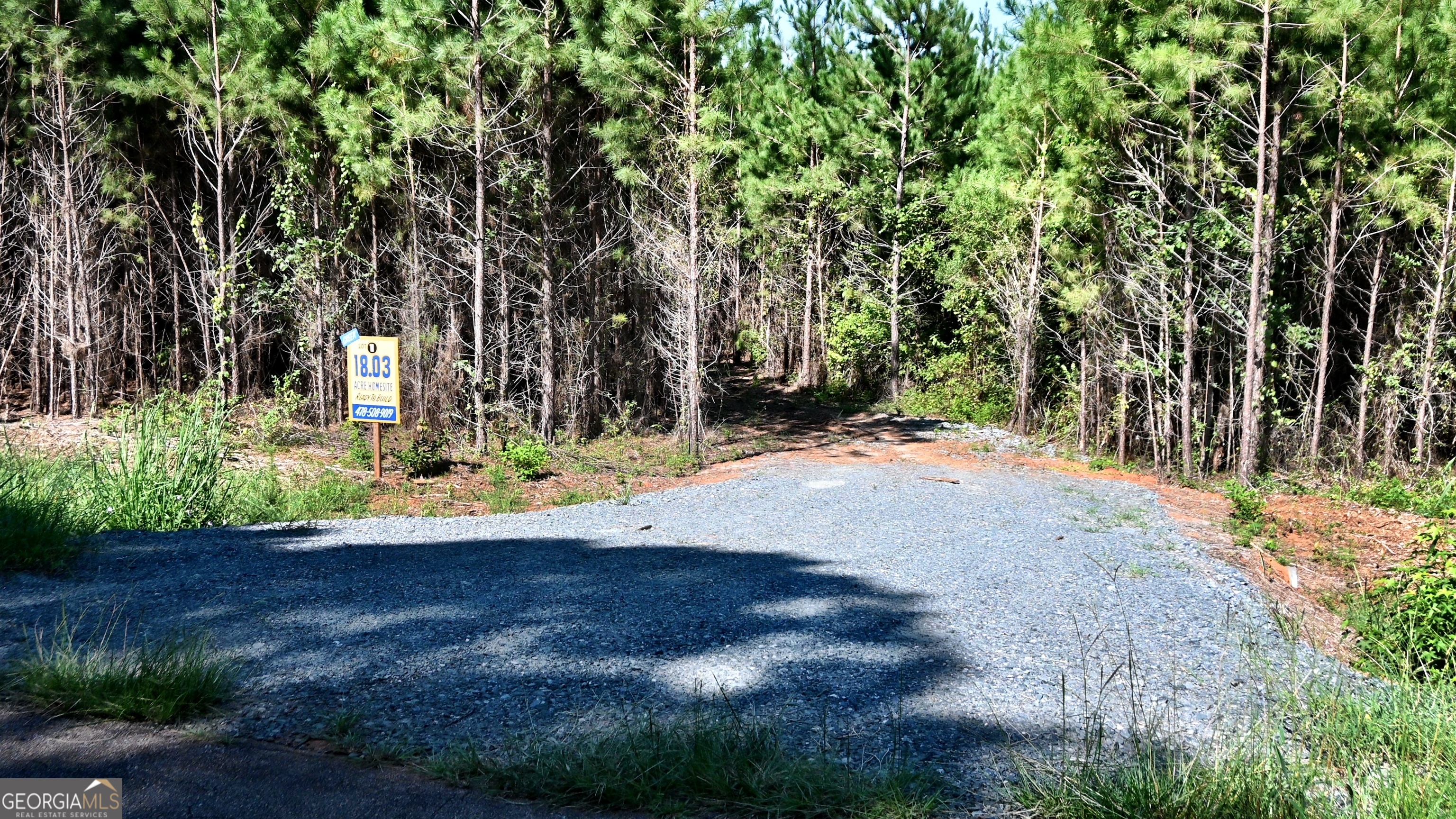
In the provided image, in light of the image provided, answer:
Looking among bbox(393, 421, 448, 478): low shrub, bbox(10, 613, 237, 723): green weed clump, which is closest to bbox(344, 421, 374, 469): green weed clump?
bbox(393, 421, 448, 478): low shrub

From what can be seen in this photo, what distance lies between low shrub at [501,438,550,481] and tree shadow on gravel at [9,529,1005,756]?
436 cm

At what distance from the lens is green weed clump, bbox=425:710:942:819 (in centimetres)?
329

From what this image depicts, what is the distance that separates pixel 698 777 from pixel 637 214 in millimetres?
13523

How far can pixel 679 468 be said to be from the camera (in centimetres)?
1313

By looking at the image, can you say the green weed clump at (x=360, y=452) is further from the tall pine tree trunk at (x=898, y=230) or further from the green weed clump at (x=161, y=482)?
the tall pine tree trunk at (x=898, y=230)

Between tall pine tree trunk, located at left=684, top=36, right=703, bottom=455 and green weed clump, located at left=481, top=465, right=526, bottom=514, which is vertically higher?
tall pine tree trunk, located at left=684, top=36, right=703, bottom=455

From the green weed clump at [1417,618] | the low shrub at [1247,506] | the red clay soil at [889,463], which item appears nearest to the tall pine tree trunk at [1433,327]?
the red clay soil at [889,463]

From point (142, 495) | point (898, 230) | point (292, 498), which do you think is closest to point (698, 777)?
point (142, 495)

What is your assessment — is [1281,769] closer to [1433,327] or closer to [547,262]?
[1433,327]

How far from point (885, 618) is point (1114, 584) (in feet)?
6.55

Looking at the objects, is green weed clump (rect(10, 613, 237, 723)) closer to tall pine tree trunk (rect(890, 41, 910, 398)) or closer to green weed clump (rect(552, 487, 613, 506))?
green weed clump (rect(552, 487, 613, 506))

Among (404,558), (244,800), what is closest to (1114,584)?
(404,558)

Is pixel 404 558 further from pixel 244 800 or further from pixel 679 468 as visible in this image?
pixel 679 468

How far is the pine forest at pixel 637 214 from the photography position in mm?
12336
